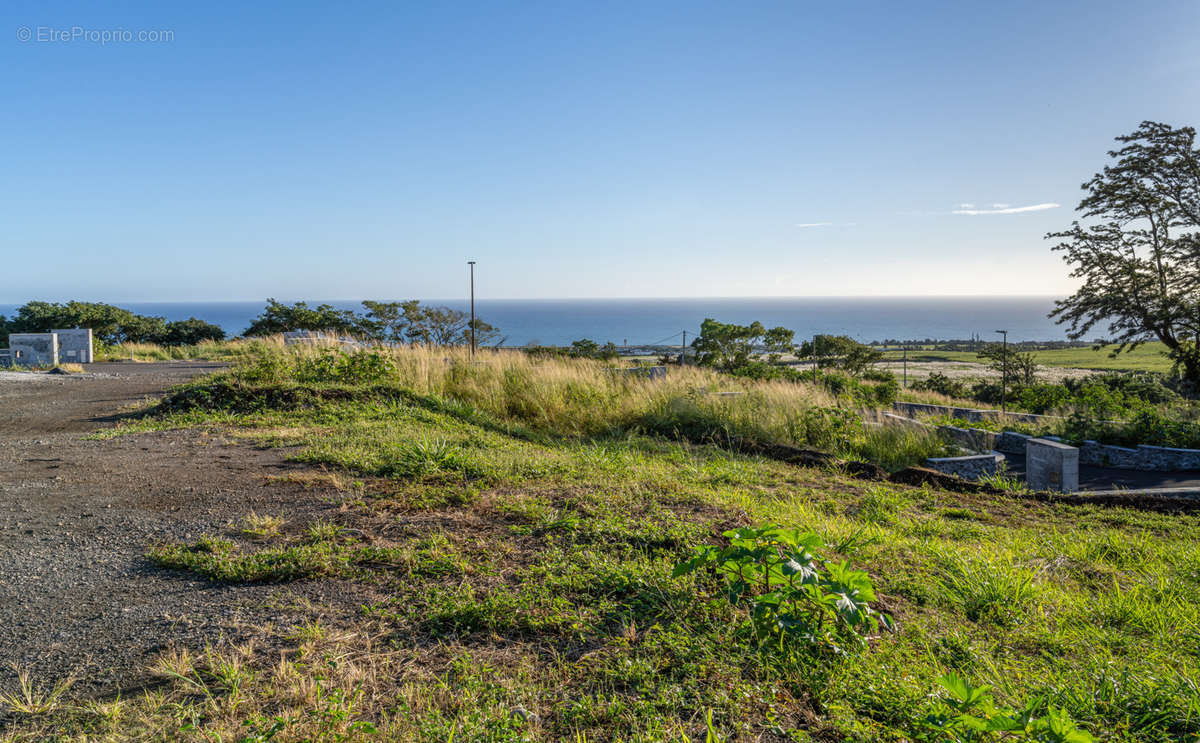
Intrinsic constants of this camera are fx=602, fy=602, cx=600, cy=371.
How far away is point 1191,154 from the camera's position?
53.4 ft

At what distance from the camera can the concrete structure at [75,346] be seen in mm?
15891

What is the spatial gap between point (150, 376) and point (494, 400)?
889cm

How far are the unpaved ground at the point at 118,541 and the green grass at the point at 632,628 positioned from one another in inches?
7.0

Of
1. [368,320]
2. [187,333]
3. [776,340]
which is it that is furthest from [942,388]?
[187,333]

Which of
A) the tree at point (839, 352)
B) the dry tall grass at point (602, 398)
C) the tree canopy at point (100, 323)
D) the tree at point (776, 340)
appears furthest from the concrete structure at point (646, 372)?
the tree at point (839, 352)

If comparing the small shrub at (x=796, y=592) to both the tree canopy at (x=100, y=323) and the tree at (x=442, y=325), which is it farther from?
the tree canopy at (x=100, y=323)

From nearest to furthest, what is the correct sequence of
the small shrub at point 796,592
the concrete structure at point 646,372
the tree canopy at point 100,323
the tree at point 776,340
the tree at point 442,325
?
1. the small shrub at point 796,592
2. the concrete structure at point 646,372
3. the tree canopy at point 100,323
4. the tree at point 442,325
5. the tree at point 776,340

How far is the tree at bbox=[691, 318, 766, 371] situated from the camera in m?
25.7

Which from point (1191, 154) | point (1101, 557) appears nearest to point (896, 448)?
point (1101, 557)

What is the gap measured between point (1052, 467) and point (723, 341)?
758 inches

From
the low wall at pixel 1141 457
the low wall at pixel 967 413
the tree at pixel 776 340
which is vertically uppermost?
the tree at pixel 776 340

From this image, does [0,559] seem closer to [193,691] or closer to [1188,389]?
[193,691]

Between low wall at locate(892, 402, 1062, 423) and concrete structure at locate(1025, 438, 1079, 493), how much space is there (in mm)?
3153

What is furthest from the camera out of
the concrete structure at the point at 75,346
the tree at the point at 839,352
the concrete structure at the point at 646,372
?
the tree at the point at 839,352
